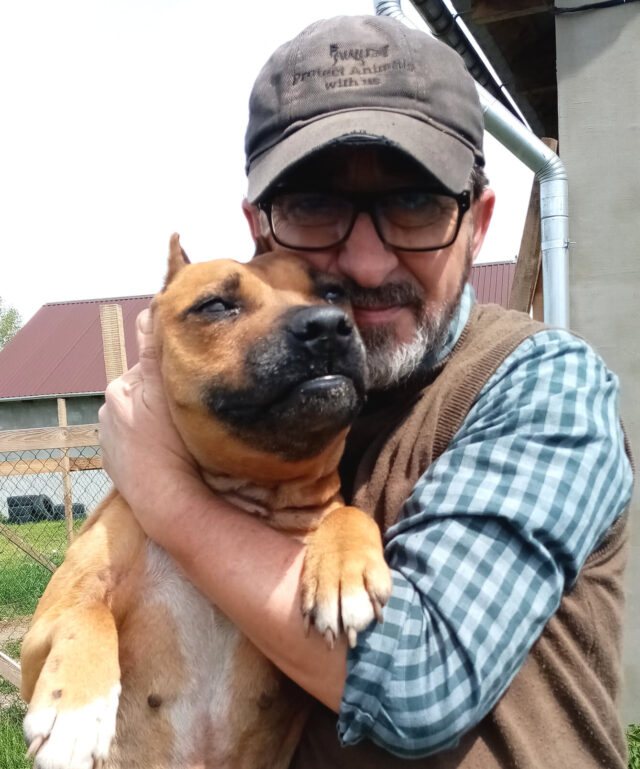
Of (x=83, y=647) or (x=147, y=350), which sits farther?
(x=147, y=350)

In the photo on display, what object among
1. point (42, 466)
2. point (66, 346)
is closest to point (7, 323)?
point (66, 346)

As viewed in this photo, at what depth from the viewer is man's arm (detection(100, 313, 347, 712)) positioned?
178cm

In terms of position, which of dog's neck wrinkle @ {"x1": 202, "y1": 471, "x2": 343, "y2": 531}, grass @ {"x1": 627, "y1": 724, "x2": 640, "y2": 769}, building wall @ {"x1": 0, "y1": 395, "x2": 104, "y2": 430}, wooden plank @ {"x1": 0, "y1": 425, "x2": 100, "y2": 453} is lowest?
building wall @ {"x1": 0, "y1": 395, "x2": 104, "y2": 430}

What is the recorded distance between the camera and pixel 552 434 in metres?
1.76

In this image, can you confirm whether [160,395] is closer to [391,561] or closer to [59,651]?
[59,651]

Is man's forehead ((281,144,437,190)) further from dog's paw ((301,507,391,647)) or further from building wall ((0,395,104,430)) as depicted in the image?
building wall ((0,395,104,430))

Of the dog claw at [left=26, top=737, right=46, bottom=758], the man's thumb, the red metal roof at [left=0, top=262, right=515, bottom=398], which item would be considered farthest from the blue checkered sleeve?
the red metal roof at [left=0, top=262, right=515, bottom=398]

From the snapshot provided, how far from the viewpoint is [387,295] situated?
238 centimetres

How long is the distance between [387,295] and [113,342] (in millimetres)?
3145

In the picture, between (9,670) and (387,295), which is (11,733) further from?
(387,295)

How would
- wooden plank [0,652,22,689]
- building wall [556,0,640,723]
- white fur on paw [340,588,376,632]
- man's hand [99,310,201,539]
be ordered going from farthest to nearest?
wooden plank [0,652,22,689]
building wall [556,0,640,723]
man's hand [99,310,201,539]
white fur on paw [340,588,376,632]

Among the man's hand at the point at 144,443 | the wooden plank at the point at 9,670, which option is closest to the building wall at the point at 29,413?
the wooden plank at the point at 9,670

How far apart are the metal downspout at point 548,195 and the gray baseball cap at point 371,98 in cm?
206

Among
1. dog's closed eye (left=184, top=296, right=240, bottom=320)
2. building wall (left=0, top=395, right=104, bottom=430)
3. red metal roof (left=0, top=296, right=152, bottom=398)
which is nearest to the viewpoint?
dog's closed eye (left=184, top=296, right=240, bottom=320)
